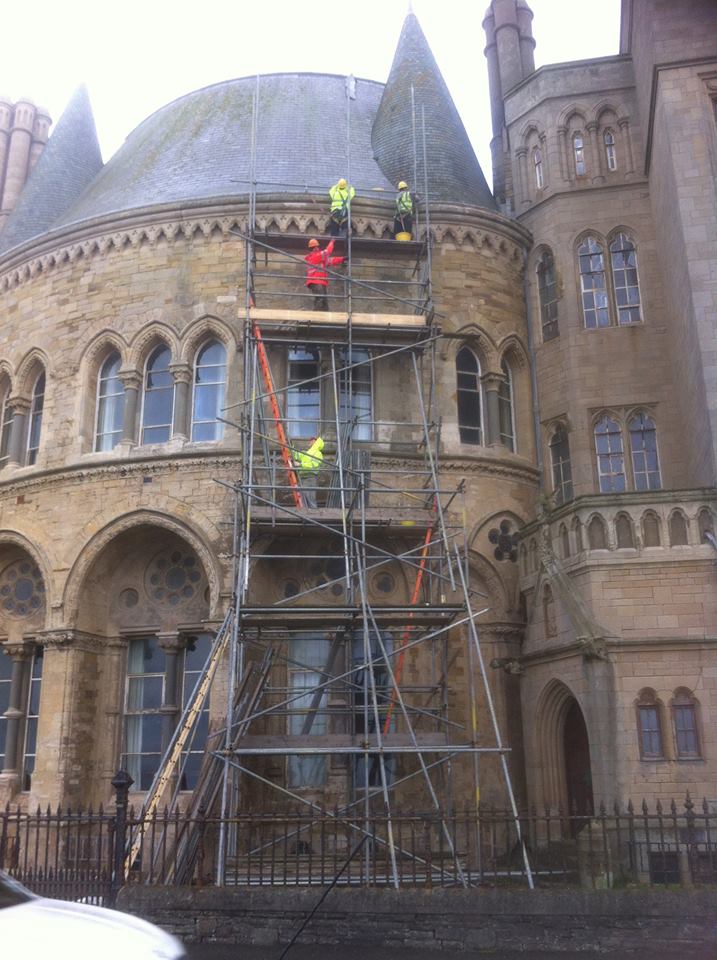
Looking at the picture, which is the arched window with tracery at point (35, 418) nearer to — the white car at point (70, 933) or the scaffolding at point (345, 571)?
the scaffolding at point (345, 571)

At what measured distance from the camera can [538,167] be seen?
2003 cm

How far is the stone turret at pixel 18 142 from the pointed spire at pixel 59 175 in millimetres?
2673

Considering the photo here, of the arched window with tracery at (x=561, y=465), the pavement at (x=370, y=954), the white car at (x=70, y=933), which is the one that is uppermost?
the arched window with tracery at (x=561, y=465)

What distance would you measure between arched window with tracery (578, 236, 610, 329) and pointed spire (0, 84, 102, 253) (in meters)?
12.2

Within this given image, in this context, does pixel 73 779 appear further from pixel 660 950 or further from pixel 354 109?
pixel 354 109

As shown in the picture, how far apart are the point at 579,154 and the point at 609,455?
266 inches

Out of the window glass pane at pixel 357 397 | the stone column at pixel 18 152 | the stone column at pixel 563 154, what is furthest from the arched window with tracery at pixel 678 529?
the stone column at pixel 18 152

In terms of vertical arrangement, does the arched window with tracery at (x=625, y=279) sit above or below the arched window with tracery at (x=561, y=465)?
above

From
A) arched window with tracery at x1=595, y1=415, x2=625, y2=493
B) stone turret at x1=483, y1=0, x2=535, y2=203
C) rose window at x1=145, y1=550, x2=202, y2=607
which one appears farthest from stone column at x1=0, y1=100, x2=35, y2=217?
arched window with tracery at x1=595, y1=415, x2=625, y2=493

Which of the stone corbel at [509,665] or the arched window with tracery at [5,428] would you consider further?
the arched window with tracery at [5,428]

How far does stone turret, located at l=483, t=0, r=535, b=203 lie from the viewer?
2161 cm

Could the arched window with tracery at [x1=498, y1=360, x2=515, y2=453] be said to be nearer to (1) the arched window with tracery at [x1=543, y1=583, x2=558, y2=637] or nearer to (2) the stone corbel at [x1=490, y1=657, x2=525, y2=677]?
(1) the arched window with tracery at [x1=543, y1=583, x2=558, y2=637]

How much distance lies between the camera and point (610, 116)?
19.7 meters

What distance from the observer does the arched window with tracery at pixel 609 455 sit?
17469mm
